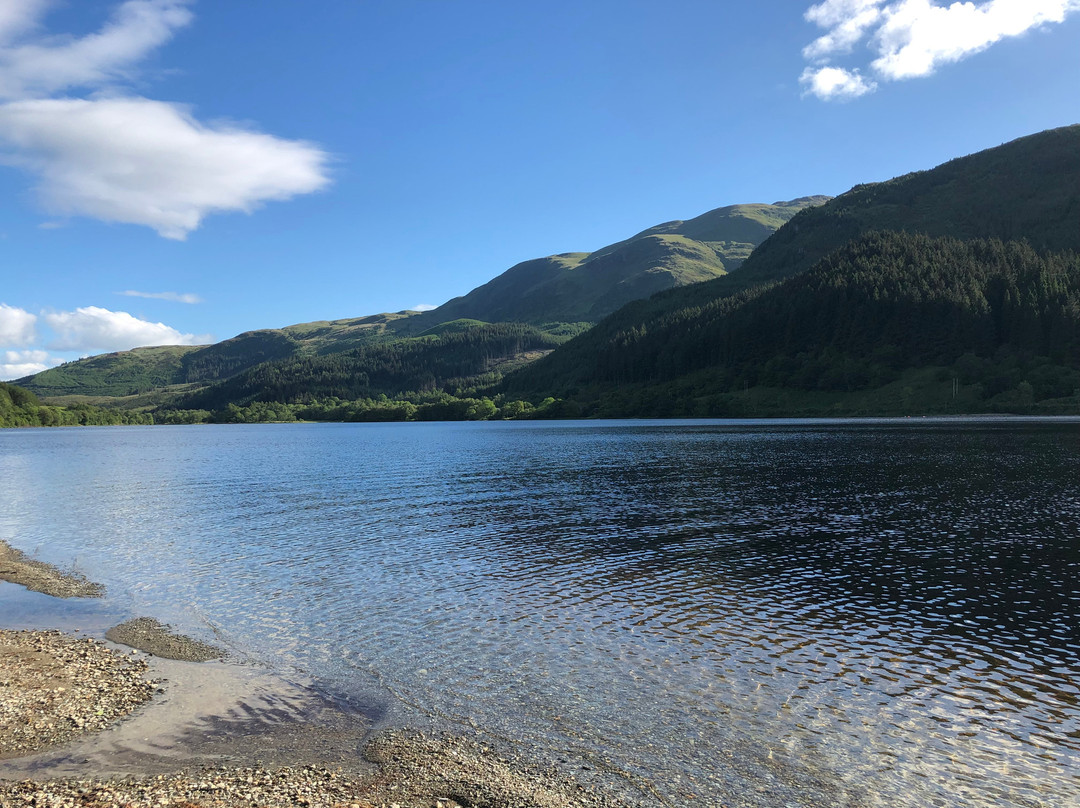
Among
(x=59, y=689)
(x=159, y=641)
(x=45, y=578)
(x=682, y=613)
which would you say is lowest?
(x=682, y=613)

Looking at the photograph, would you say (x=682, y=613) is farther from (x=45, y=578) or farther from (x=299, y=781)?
(x=45, y=578)

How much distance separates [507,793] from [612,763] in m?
2.74

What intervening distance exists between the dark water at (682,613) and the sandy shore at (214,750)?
1456mm

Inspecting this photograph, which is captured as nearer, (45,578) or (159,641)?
(159,641)

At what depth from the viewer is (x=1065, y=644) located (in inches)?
862

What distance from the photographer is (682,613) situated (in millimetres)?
26578

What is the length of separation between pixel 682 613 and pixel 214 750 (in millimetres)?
17270

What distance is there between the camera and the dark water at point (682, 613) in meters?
15.6

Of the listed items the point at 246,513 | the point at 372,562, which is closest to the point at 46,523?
the point at 246,513

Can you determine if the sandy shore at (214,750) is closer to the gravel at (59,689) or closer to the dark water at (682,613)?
the gravel at (59,689)

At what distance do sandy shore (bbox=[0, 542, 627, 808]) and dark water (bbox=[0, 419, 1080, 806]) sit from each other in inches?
57.3

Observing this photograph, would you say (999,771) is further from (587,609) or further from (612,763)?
(587,609)

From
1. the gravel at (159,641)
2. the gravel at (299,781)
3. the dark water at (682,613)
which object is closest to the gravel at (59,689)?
the gravel at (299,781)

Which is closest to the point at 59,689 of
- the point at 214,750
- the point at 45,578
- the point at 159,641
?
the point at 159,641
